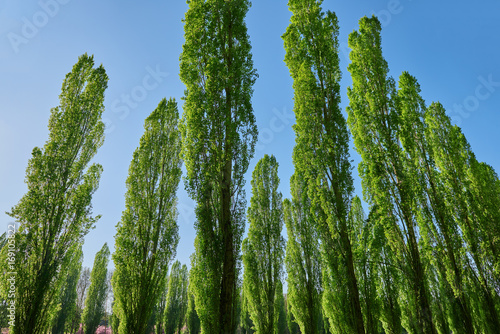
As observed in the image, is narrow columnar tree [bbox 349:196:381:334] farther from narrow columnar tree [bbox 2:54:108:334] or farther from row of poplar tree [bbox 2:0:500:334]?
narrow columnar tree [bbox 2:54:108:334]

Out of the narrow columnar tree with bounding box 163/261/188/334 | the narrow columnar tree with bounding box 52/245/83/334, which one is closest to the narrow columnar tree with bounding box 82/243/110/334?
the narrow columnar tree with bounding box 52/245/83/334

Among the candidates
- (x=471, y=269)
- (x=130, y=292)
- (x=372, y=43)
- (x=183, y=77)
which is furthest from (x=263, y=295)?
(x=372, y=43)

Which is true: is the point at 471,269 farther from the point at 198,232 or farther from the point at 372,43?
the point at 198,232

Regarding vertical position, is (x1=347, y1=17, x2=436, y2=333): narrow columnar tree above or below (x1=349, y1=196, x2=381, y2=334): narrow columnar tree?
above

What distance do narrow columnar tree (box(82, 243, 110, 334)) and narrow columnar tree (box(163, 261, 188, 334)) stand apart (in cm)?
718

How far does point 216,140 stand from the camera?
7641 mm

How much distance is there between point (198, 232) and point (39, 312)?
5870 millimetres

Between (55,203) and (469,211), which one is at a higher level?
(469,211)

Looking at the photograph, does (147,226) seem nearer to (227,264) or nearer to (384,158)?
(227,264)

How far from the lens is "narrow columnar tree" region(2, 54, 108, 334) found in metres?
8.05

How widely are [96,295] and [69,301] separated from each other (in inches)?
119

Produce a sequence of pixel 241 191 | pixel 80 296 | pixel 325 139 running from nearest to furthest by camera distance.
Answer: pixel 241 191, pixel 325 139, pixel 80 296

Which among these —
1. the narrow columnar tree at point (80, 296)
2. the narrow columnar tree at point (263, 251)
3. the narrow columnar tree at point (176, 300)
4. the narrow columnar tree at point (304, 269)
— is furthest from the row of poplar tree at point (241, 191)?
the narrow columnar tree at point (80, 296)

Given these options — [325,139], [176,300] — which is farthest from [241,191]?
[176,300]
